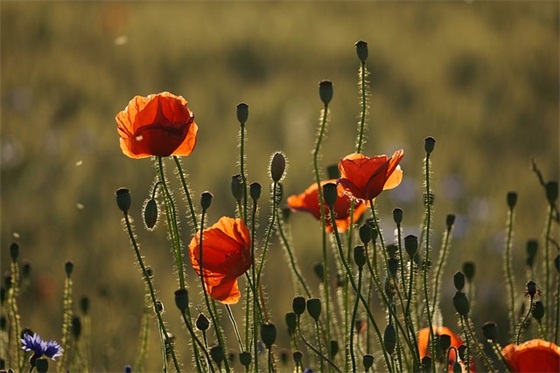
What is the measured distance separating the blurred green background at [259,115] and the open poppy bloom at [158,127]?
0.55 metres

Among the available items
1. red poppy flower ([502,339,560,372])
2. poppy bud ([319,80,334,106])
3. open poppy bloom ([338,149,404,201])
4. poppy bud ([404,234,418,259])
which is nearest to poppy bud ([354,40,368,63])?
poppy bud ([319,80,334,106])

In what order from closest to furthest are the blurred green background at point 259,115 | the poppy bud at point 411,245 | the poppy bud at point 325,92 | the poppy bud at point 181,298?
the poppy bud at point 181,298 < the poppy bud at point 411,245 < the poppy bud at point 325,92 < the blurred green background at point 259,115

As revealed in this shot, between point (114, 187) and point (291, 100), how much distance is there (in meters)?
1.18

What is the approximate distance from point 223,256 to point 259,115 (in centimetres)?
300

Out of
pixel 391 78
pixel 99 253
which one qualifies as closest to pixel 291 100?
pixel 391 78

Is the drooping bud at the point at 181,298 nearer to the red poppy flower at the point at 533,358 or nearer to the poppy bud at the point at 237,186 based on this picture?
the poppy bud at the point at 237,186

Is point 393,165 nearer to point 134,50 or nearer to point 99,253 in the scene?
point 99,253

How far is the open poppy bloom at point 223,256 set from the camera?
166cm

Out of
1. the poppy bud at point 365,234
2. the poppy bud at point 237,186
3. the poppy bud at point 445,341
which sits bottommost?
the poppy bud at point 445,341

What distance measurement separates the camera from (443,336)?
167 centimetres

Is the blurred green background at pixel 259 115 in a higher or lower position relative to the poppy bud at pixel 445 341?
higher

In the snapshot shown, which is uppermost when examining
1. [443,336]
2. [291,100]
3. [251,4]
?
[251,4]

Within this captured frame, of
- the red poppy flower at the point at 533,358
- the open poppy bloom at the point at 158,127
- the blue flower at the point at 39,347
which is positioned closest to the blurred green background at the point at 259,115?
the blue flower at the point at 39,347

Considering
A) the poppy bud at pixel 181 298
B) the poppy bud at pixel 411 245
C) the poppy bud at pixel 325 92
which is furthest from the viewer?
the poppy bud at pixel 325 92
